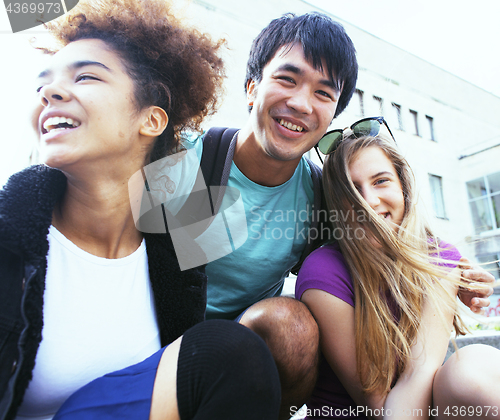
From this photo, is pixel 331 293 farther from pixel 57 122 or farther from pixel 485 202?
pixel 485 202

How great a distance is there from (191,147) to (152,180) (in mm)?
414

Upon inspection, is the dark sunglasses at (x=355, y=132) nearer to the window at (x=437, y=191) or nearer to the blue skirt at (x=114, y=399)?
the blue skirt at (x=114, y=399)

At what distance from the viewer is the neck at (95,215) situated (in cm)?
133

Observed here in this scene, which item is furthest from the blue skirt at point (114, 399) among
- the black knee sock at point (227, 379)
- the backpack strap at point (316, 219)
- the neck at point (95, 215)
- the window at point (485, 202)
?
the window at point (485, 202)

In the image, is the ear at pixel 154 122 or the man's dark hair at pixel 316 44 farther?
the man's dark hair at pixel 316 44

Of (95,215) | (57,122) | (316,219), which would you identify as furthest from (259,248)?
(57,122)

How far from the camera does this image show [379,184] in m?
1.92

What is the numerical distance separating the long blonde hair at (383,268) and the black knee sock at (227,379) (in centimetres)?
67

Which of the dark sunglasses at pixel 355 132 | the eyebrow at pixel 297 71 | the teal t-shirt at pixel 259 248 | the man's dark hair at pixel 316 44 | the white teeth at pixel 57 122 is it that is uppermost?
the man's dark hair at pixel 316 44

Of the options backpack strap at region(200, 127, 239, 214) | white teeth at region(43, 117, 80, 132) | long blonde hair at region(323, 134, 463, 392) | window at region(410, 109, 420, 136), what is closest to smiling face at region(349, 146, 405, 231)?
long blonde hair at region(323, 134, 463, 392)

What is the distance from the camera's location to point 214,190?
1931 mm

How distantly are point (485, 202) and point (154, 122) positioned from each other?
17.8m

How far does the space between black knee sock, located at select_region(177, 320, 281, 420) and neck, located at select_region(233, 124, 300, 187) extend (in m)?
1.22

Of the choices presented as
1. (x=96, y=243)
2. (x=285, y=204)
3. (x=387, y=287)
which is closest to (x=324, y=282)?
(x=387, y=287)
